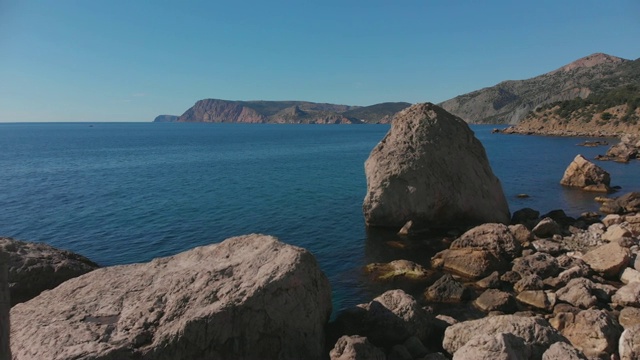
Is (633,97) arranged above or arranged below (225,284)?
above

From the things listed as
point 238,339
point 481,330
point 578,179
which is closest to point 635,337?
point 481,330

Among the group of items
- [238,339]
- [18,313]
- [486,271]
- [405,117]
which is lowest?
[486,271]

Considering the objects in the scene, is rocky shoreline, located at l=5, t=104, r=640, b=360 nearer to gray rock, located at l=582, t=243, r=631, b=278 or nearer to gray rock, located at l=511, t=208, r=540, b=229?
gray rock, located at l=582, t=243, r=631, b=278

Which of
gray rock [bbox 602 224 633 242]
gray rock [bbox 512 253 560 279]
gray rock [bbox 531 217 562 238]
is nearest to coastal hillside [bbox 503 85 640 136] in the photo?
gray rock [bbox 531 217 562 238]

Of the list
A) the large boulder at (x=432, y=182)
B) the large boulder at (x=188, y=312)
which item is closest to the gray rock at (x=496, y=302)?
the large boulder at (x=188, y=312)

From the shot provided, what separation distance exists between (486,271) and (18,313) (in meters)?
20.5

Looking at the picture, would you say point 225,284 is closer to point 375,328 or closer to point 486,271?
point 375,328

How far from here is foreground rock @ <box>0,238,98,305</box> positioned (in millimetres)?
14750

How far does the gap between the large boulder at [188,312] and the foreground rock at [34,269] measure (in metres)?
3.20

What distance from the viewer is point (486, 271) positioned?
72.3ft

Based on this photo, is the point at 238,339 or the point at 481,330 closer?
the point at 238,339

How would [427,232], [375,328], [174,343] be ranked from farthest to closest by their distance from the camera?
[427,232] < [375,328] < [174,343]

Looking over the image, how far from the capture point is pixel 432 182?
30.2 metres

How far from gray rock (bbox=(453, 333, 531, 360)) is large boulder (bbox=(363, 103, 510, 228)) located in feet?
64.8
